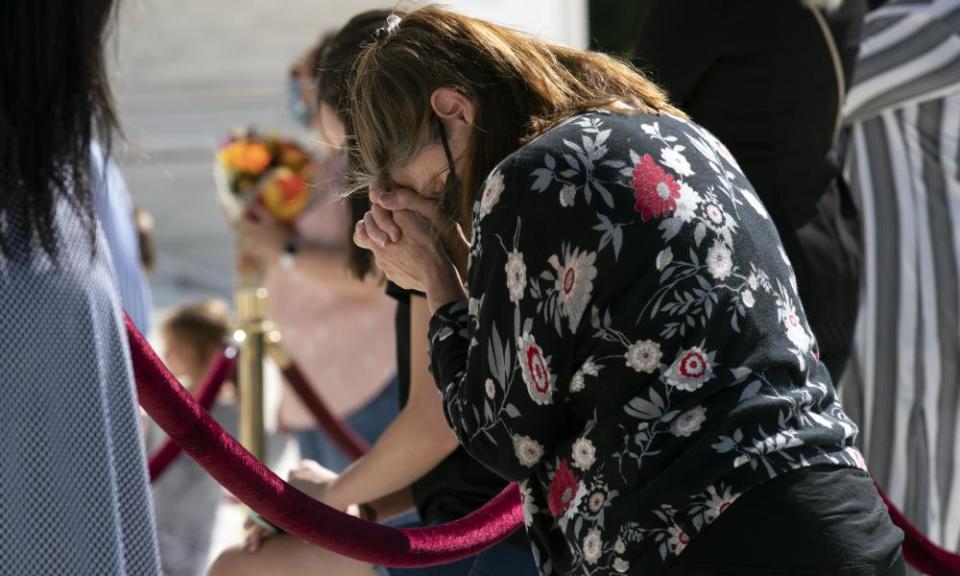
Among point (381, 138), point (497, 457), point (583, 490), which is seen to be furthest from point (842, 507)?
point (381, 138)

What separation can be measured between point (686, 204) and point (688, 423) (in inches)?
10.6

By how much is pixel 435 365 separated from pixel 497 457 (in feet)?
0.59

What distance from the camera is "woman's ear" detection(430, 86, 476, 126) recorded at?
183 cm

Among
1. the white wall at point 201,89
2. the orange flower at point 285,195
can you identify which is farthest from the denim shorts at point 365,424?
the white wall at point 201,89

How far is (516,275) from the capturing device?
1.68 meters

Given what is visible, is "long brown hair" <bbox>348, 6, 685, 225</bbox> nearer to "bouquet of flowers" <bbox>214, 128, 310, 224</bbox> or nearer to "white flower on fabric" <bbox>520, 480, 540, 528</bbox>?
"white flower on fabric" <bbox>520, 480, 540, 528</bbox>

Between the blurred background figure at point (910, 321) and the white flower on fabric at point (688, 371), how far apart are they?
213cm

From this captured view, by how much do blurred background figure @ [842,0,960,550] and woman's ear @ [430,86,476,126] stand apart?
202cm

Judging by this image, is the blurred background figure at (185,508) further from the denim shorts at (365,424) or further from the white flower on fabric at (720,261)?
the white flower on fabric at (720,261)

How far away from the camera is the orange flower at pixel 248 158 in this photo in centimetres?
443

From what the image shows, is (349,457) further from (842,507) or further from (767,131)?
(842,507)

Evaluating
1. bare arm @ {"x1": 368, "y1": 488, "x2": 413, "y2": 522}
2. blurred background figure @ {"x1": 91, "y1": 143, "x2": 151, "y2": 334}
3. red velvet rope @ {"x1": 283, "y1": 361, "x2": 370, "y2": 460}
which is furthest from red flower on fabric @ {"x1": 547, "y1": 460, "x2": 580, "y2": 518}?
red velvet rope @ {"x1": 283, "y1": 361, "x2": 370, "y2": 460}

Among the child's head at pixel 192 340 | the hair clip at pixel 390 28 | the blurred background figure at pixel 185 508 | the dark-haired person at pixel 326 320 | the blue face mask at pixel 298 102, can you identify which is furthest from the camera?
the child's head at pixel 192 340

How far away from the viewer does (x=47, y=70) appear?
1.85 metres
